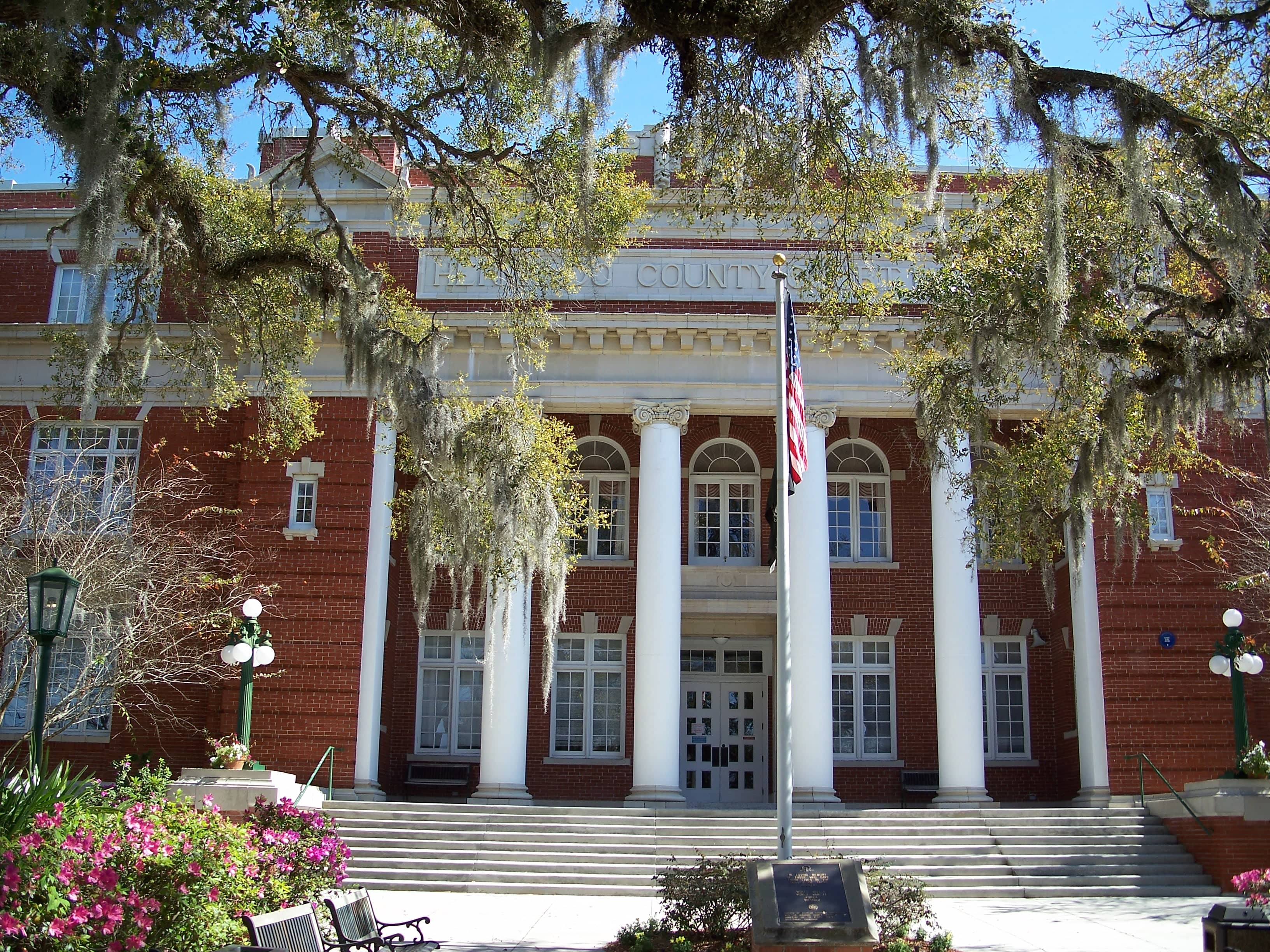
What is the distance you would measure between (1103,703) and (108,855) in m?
17.6

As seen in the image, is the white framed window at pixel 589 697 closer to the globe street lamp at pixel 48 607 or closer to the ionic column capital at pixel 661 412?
the ionic column capital at pixel 661 412

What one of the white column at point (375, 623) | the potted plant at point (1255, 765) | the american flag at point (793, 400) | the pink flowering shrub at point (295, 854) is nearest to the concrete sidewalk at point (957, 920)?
the pink flowering shrub at point (295, 854)

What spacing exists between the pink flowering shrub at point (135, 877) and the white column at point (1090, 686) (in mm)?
15050

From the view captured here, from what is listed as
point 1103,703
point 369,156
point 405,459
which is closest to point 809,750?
point 1103,703

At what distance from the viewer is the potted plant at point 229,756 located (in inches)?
677

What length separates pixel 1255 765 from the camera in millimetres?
16688

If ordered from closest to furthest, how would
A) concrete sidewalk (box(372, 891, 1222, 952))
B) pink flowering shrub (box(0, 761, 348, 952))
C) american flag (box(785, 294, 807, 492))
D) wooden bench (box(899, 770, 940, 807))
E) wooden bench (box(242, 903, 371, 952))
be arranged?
pink flowering shrub (box(0, 761, 348, 952)) < wooden bench (box(242, 903, 371, 952)) < concrete sidewalk (box(372, 891, 1222, 952)) < american flag (box(785, 294, 807, 492)) < wooden bench (box(899, 770, 940, 807))

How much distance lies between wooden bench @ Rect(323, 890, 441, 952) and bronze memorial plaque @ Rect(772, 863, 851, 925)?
8.86 feet

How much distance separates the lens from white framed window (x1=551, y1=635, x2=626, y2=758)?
23953 mm

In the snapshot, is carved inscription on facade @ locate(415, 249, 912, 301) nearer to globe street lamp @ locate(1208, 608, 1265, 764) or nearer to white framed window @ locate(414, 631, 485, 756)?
white framed window @ locate(414, 631, 485, 756)

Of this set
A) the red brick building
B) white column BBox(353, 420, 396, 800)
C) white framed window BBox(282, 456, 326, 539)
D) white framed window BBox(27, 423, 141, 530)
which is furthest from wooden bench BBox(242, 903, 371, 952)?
white framed window BBox(282, 456, 326, 539)

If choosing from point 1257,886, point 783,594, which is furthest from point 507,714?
point 1257,886

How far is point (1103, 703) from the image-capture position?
20.8 metres

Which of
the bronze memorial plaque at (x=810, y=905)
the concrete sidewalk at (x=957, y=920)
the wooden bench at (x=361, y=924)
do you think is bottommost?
the concrete sidewalk at (x=957, y=920)
